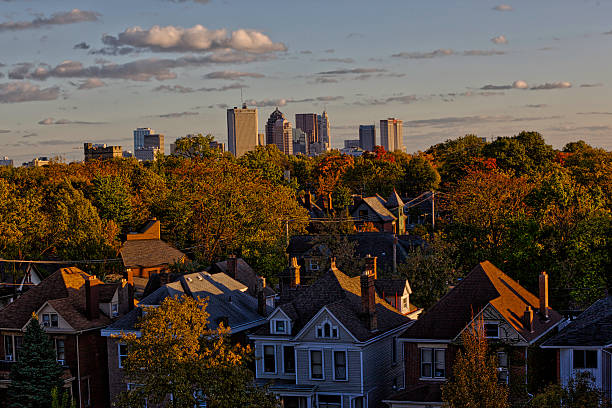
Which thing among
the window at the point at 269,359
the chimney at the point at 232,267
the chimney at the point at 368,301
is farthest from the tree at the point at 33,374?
the chimney at the point at 232,267

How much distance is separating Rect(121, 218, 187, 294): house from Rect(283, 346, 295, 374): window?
36224mm

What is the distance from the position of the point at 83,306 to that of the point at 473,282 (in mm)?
26019

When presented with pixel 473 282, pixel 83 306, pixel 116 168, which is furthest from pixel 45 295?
pixel 116 168

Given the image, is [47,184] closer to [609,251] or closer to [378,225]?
[378,225]

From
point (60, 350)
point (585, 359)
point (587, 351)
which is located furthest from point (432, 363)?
point (60, 350)

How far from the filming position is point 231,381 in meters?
35.3

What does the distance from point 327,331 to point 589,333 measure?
45.6 feet

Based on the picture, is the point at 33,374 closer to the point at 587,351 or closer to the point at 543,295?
the point at 543,295

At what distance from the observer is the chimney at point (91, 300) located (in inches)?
2052

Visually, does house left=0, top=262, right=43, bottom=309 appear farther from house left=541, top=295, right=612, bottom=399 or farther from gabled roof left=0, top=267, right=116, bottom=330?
house left=541, top=295, right=612, bottom=399

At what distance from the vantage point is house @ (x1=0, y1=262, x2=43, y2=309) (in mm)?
76075

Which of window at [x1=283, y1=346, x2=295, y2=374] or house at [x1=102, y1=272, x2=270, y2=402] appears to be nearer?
window at [x1=283, y1=346, x2=295, y2=374]

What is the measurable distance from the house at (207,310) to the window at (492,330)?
642 inches

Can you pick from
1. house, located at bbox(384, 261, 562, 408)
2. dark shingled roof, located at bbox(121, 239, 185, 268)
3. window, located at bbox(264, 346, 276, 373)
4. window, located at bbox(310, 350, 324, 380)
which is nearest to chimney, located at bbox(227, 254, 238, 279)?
window, located at bbox(264, 346, 276, 373)
